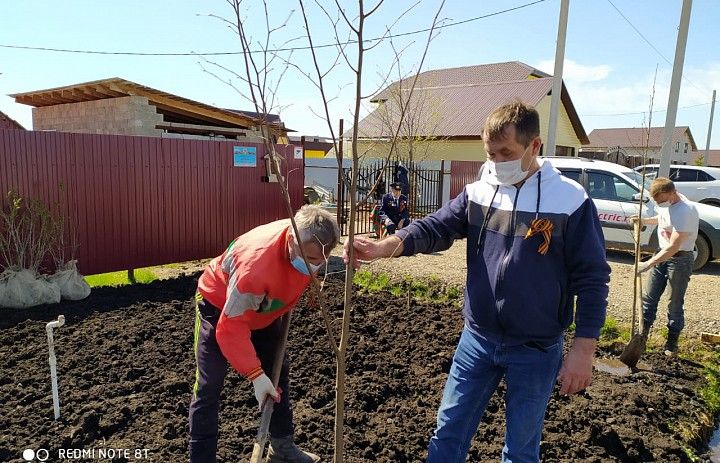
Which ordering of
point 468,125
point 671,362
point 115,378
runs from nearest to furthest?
point 115,378 < point 671,362 < point 468,125

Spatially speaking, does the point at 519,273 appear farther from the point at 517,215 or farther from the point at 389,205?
the point at 389,205

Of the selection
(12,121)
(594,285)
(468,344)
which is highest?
(12,121)

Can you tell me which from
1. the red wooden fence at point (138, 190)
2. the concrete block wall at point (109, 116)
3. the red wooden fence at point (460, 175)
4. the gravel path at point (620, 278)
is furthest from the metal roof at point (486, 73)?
the red wooden fence at point (138, 190)

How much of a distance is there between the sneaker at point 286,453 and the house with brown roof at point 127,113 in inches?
320

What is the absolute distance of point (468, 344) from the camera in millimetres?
2125

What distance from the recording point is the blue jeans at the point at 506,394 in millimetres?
1941

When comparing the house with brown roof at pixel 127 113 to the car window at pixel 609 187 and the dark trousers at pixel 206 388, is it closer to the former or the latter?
the car window at pixel 609 187

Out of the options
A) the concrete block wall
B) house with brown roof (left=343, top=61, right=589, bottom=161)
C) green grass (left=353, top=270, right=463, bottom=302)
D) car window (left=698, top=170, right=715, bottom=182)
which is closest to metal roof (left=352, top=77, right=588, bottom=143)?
house with brown roof (left=343, top=61, right=589, bottom=161)

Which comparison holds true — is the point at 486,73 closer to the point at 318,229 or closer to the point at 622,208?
the point at 622,208

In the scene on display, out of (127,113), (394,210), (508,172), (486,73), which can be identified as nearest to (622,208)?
(394,210)

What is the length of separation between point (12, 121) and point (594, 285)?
22.5 metres

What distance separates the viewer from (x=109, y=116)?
12.2m

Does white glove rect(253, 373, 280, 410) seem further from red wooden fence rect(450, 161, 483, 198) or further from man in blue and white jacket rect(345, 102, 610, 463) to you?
red wooden fence rect(450, 161, 483, 198)

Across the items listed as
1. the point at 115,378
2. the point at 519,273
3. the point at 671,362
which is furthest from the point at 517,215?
the point at 671,362
